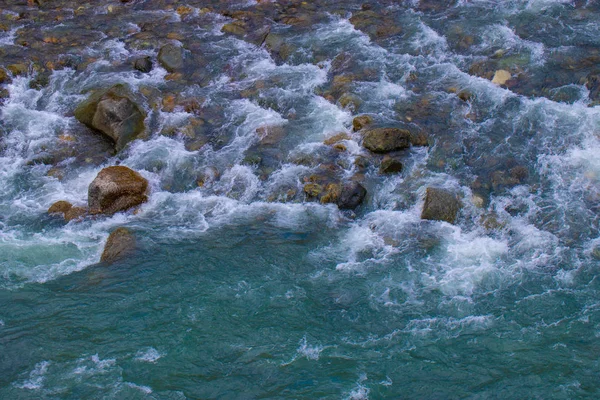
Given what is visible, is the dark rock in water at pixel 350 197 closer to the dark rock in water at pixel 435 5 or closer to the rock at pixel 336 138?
the rock at pixel 336 138

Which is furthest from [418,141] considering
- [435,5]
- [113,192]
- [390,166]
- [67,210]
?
[67,210]

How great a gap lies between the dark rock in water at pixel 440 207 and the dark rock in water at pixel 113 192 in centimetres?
563

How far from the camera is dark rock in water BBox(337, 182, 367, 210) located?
41.0ft

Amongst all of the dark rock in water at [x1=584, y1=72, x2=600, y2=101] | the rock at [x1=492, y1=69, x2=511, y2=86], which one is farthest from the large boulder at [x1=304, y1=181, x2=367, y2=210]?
the dark rock in water at [x1=584, y1=72, x2=600, y2=101]

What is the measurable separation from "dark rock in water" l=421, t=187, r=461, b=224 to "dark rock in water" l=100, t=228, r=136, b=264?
18.0 feet

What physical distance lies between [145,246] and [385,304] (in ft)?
14.9

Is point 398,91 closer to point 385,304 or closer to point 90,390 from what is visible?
point 385,304

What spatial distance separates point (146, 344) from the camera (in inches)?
389

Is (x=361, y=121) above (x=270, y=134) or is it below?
above

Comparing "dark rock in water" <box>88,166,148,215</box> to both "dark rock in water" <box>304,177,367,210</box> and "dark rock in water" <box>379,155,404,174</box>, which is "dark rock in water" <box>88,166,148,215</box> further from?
"dark rock in water" <box>379,155,404,174</box>

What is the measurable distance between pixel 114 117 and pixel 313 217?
543 centimetres

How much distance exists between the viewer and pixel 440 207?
12.1 metres

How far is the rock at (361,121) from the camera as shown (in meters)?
14.2

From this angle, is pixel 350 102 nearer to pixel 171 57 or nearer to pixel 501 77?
pixel 501 77
